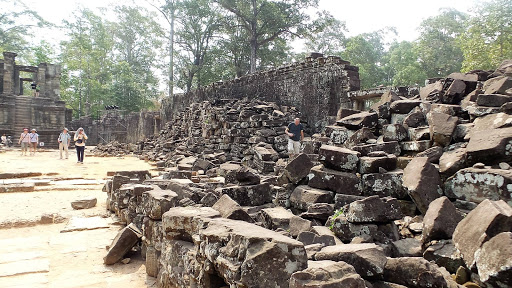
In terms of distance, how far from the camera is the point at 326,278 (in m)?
1.68

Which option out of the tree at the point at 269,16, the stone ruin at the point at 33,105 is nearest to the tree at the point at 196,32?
the tree at the point at 269,16

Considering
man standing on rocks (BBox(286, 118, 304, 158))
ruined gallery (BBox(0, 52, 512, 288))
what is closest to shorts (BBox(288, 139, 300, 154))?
man standing on rocks (BBox(286, 118, 304, 158))

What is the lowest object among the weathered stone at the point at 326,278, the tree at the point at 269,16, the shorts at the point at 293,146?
the weathered stone at the point at 326,278

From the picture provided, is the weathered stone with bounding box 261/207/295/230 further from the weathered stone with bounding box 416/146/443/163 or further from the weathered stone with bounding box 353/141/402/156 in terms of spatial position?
the weathered stone with bounding box 416/146/443/163

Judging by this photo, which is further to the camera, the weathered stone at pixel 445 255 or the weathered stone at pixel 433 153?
the weathered stone at pixel 433 153

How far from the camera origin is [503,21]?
16.2 metres

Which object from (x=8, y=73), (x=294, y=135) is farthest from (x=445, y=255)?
(x=8, y=73)

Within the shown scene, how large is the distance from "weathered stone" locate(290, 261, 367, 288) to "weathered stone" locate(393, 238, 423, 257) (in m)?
1.27

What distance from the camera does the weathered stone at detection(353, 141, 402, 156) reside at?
4.63 meters

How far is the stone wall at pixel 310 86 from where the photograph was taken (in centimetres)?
1048

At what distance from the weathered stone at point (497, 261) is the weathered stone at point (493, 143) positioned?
66.3 inches

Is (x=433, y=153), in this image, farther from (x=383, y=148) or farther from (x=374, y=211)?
(x=374, y=211)

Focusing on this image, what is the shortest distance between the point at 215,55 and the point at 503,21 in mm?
18617

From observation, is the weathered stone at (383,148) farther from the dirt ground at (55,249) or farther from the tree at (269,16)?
the tree at (269,16)
